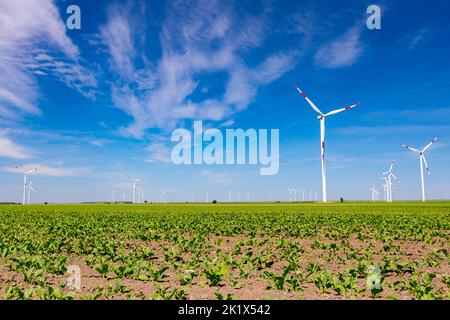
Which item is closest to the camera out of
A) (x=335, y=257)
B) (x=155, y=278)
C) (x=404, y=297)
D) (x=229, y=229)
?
(x=404, y=297)

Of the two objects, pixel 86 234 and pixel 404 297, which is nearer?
pixel 404 297

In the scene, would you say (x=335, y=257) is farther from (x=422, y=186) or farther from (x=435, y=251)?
(x=422, y=186)

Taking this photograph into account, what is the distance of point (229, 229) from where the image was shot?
81.3 ft

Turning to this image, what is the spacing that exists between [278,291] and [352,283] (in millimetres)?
2039

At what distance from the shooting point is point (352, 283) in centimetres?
954

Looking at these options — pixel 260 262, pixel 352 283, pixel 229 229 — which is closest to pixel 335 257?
pixel 260 262

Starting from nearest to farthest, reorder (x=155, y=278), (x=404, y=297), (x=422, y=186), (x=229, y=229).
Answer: (x=404, y=297) → (x=155, y=278) → (x=229, y=229) → (x=422, y=186)

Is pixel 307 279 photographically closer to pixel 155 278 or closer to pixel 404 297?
pixel 404 297

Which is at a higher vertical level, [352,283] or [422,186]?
[422,186]
